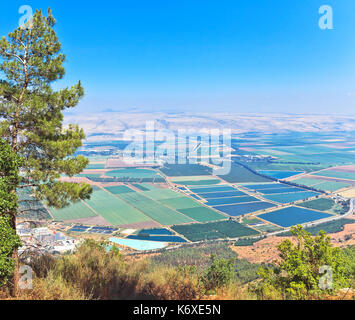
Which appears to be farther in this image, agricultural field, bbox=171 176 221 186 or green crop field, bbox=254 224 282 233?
agricultural field, bbox=171 176 221 186

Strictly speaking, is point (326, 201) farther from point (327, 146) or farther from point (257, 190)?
point (327, 146)

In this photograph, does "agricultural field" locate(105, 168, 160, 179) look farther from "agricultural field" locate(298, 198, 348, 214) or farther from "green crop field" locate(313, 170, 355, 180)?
"green crop field" locate(313, 170, 355, 180)

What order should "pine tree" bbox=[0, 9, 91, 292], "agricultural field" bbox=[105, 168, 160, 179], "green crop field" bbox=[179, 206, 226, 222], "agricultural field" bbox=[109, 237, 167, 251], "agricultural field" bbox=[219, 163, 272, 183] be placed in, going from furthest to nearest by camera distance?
"agricultural field" bbox=[105, 168, 160, 179], "agricultural field" bbox=[219, 163, 272, 183], "green crop field" bbox=[179, 206, 226, 222], "agricultural field" bbox=[109, 237, 167, 251], "pine tree" bbox=[0, 9, 91, 292]

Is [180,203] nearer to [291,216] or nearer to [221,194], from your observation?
[221,194]

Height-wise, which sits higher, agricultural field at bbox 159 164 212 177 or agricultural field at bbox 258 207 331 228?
agricultural field at bbox 159 164 212 177

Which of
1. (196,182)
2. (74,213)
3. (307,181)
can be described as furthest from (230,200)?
(74,213)

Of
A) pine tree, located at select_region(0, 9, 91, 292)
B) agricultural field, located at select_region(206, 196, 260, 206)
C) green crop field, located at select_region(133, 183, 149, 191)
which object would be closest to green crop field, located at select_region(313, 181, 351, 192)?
agricultural field, located at select_region(206, 196, 260, 206)

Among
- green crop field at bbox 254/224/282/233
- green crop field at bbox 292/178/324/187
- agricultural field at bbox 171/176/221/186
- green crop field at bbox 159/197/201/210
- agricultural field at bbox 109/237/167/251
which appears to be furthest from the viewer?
agricultural field at bbox 171/176/221/186

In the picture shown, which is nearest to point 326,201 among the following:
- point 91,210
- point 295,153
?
point 91,210

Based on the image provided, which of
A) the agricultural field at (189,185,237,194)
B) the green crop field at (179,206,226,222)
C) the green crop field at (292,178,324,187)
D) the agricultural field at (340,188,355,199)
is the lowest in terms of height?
the green crop field at (179,206,226,222)
